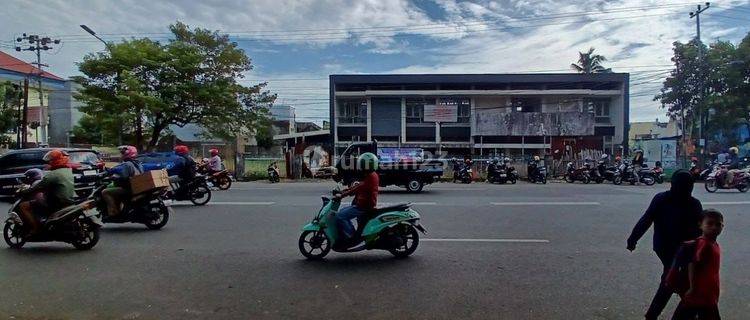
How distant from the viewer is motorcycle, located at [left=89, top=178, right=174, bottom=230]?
907 centimetres

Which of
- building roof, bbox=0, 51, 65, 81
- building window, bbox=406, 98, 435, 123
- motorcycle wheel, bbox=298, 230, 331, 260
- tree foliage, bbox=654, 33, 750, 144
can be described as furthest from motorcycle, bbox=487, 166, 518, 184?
building roof, bbox=0, 51, 65, 81

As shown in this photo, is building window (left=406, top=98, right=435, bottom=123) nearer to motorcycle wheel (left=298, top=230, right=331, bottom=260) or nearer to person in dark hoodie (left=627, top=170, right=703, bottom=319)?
motorcycle wheel (left=298, top=230, right=331, bottom=260)

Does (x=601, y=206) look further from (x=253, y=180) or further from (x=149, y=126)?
(x=149, y=126)

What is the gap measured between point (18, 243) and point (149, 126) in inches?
876

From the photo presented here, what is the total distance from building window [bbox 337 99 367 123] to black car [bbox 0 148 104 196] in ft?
93.6

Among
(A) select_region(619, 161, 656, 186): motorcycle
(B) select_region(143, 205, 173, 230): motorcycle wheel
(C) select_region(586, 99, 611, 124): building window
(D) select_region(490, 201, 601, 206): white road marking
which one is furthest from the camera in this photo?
(C) select_region(586, 99, 611, 124): building window

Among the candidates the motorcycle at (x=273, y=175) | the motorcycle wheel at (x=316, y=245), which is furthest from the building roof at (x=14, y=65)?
the motorcycle wheel at (x=316, y=245)

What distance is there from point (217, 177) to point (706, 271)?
50.3 ft

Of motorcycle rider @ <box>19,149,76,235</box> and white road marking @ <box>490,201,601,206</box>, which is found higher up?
motorcycle rider @ <box>19,149,76,235</box>

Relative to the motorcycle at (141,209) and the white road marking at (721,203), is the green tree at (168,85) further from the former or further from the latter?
the white road marking at (721,203)

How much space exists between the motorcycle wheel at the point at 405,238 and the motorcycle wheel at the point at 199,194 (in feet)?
25.9

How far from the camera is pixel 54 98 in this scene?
54250mm

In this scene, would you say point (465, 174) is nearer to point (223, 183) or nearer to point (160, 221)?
point (223, 183)

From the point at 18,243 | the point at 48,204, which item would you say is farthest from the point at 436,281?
the point at 18,243
